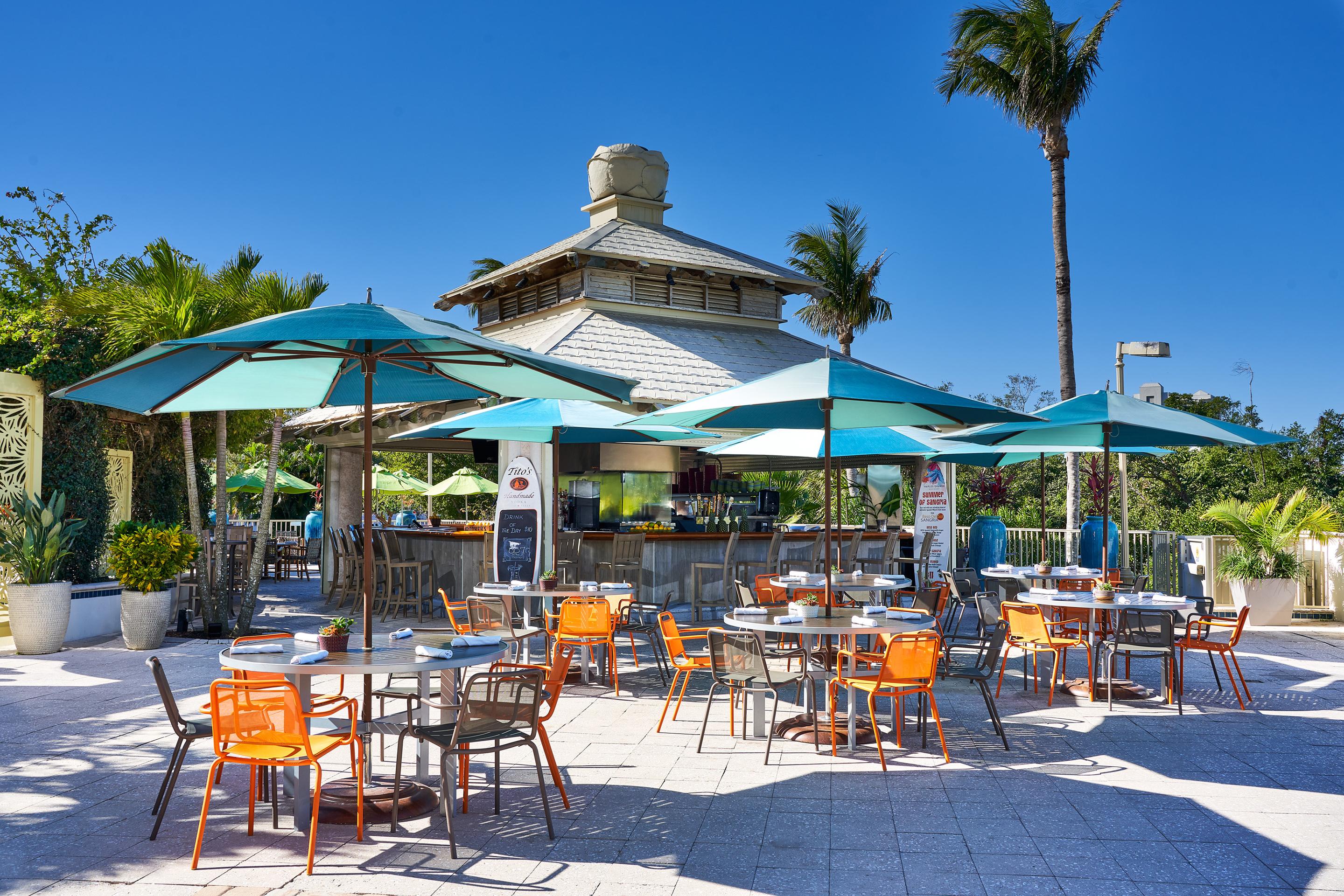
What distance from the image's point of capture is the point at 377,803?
5.08 m

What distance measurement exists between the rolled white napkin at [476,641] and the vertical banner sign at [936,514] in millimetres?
11180

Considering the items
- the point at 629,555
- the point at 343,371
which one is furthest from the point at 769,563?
the point at 343,371

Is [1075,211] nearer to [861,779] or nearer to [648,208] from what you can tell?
[648,208]

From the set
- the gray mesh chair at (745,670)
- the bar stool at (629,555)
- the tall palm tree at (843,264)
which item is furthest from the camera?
the tall palm tree at (843,264)

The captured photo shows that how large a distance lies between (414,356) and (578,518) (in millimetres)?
9552

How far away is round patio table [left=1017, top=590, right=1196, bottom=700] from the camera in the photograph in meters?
8.14

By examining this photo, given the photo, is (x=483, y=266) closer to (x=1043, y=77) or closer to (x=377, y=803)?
(x=1043, y=77)

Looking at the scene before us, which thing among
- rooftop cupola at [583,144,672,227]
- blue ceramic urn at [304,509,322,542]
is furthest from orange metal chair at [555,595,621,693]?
blue ceramic urn at [304,509,322,542]

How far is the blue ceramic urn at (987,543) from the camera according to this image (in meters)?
16.5

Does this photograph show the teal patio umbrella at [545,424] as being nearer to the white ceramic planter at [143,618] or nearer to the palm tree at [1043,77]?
the white ceramic planter at [143,618]

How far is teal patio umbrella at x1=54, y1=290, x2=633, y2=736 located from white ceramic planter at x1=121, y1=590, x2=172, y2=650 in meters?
5.07

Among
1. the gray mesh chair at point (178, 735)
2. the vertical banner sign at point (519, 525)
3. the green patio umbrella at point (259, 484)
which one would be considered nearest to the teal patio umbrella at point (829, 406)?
the gray mesh chair at point (178, 735)

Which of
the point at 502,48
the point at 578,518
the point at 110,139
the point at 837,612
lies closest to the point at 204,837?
the point at 837,612

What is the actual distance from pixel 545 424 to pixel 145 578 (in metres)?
5.08
